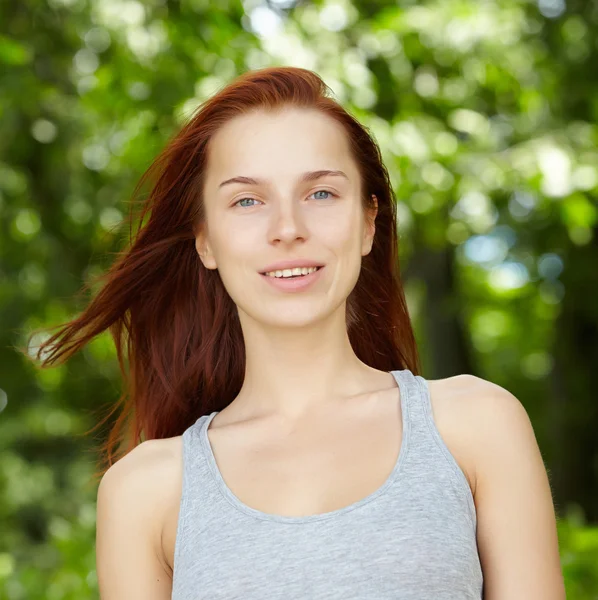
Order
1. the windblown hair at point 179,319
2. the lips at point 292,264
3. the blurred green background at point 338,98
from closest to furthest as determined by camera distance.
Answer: the lips at point 292,264 < the windblown hair at point 179,319 < the blurred green background at point 338,98

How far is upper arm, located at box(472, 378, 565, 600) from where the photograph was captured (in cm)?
221

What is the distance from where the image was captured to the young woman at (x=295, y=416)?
87.4 inches

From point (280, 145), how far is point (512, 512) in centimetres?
93

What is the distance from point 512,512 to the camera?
224 centimetres

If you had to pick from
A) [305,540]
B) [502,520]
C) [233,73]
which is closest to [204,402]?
[305,540]

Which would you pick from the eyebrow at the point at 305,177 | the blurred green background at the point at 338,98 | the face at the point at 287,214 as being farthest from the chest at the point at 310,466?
the blurred green background at the point at 338,98

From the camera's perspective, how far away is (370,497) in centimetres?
225

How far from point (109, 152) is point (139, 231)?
3.35 m

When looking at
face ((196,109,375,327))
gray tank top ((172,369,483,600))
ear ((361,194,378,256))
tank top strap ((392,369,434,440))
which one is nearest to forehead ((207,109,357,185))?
face ((196,109,375,327))

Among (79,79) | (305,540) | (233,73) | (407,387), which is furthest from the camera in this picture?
(79,79)

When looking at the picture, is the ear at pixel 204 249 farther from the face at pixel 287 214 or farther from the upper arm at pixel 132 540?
the upper arm at pixel 132 540

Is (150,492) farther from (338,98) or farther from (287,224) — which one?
(338,98)

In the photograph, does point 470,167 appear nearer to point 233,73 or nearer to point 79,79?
point 233,73

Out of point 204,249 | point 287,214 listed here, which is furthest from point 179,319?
point 287,214
